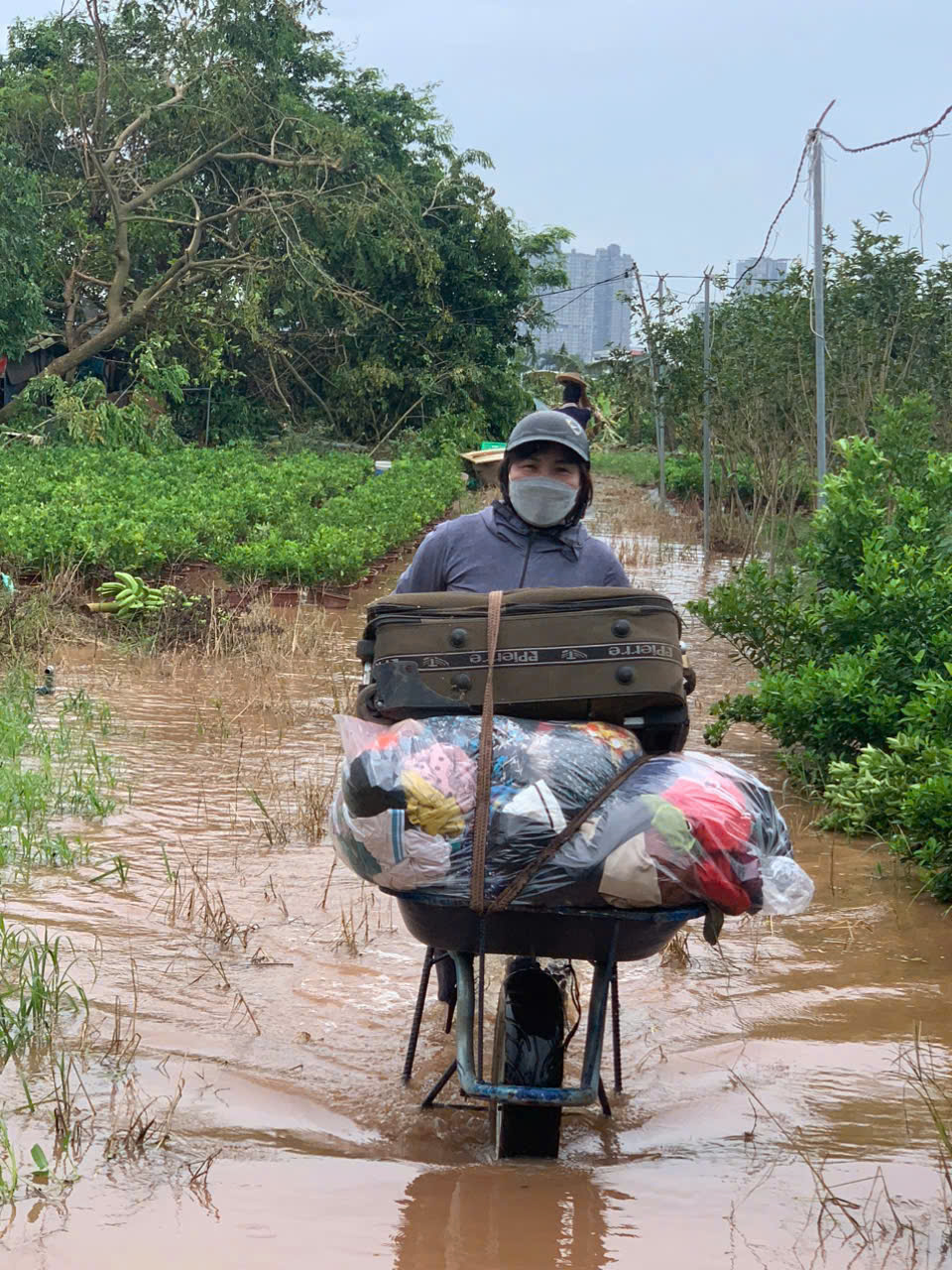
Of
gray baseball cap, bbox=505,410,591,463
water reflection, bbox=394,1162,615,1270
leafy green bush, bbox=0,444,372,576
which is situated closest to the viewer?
water reflection, bbox=394,1162,615,1270

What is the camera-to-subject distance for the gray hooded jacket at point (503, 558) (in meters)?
4.03

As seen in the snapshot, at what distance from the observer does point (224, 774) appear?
7.92 metres

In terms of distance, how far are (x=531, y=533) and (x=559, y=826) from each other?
1142 millimetres

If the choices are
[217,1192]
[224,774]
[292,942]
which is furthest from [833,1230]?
[224,774]

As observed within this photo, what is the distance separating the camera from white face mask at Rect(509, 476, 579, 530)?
13.1 ft

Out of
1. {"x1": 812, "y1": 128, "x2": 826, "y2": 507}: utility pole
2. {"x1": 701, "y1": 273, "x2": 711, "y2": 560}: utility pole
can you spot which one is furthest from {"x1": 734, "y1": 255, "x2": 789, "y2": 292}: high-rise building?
{"x1": 812, "y1": 128, "x2": 826, "y2": 507}: utility pole

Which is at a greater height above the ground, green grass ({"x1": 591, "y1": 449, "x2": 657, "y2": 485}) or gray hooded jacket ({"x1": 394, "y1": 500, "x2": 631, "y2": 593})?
green grass ({"x1": 591, "y1": 449, "x2": 657, "y2": 485})

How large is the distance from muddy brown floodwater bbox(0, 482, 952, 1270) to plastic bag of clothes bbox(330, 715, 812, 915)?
743 mm

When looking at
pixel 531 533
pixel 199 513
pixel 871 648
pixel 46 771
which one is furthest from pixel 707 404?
pixel 531 533

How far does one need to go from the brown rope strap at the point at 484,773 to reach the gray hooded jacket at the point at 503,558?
60 centimetres

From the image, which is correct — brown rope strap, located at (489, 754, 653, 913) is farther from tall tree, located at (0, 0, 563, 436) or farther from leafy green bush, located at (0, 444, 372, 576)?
tall tree, located at (0, 0, 563, 436)

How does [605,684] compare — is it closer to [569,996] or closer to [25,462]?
[569,996]

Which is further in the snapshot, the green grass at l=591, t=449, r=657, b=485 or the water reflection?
the green grass at l=591, t=449, r=657, b=485

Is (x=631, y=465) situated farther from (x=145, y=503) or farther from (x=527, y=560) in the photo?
(x=527, y=560)
